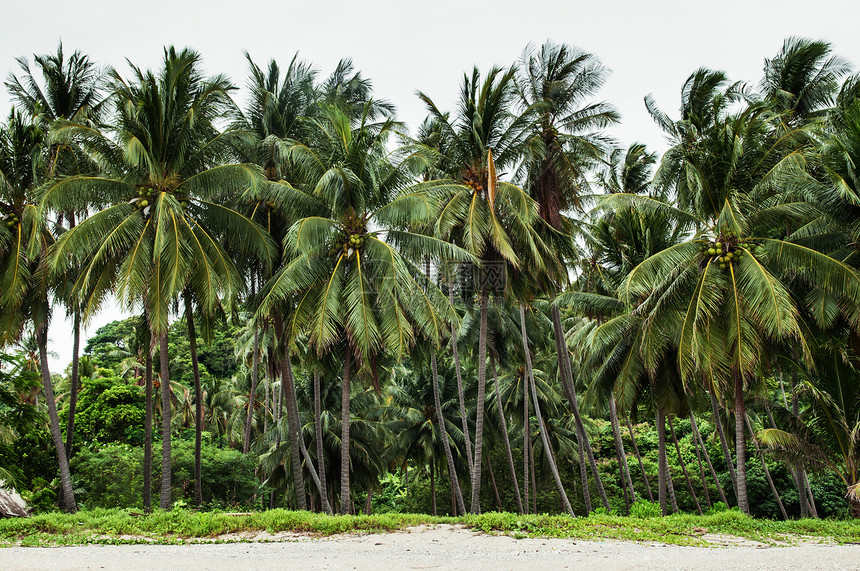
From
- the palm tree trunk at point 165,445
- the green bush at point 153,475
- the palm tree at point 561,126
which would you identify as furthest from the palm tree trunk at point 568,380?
the palm tree trunk at point 165,445

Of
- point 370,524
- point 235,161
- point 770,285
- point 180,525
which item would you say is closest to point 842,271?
point 770,285

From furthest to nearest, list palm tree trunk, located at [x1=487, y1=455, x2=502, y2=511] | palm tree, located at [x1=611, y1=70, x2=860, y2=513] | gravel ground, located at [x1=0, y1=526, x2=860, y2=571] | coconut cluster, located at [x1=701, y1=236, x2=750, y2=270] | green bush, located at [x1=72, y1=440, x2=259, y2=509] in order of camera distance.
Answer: palm tree trunk, located at [x1=487, y1=455, x2=502, y2=511] → green bush, located at [x1=72, y1=440, x2=259, y2=509] → coconut cluster, located at [x1=701, y1=236, x2=750, y2=270] → palm tree, located at [x1=611, y1=70, x2=860, y2=513] → gravel ground, located at [x1=0, y1=526, x2=860, y2=571]

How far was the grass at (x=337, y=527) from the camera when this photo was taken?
435 inches

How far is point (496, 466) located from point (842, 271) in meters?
20.8

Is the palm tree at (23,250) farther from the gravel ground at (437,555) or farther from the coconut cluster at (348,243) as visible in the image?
the coconut cluster at (348,243)

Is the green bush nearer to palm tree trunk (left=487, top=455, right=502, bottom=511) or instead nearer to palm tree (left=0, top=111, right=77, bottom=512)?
palm tree (left=0, top=111, right=77, bottom=512)

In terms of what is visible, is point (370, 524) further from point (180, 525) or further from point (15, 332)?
point (15, 332)

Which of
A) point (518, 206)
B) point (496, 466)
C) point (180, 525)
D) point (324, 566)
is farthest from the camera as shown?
point (496, 466)

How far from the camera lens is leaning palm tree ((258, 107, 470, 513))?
45.2ft

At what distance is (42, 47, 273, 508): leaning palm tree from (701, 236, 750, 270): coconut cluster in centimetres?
1014

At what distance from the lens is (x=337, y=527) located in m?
12.1

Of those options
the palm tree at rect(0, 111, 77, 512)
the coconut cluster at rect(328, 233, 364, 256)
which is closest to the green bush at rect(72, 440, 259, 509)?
the palm tree at rect(0, 111, 77, 512)

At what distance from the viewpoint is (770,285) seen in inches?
480

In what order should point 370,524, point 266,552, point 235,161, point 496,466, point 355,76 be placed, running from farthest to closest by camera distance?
point 496,466
point 355,76
point 235,161
point 370,524
point 266,552
